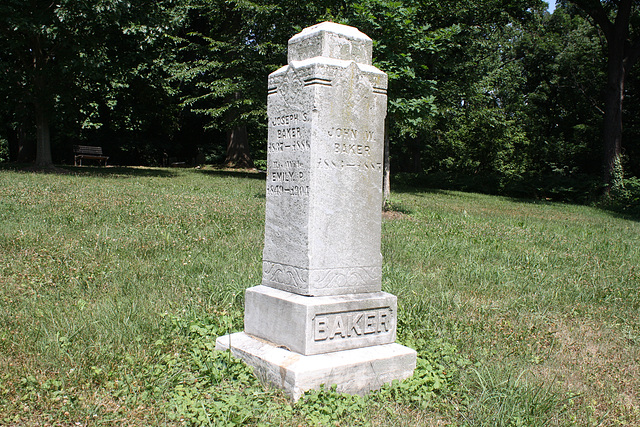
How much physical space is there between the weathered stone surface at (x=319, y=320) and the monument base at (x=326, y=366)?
64mm

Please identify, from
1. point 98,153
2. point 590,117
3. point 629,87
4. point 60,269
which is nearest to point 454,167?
point 590,117

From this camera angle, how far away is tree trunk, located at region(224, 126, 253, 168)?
94.8 ft

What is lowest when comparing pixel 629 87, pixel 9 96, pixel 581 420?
pixel 581 420

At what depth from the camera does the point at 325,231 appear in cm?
404

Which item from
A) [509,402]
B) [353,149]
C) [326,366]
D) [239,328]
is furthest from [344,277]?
[509,402]

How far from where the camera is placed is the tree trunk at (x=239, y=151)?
28.9 m

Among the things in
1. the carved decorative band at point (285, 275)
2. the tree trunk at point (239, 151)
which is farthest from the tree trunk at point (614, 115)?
the carved decorative band at point (285, 275)

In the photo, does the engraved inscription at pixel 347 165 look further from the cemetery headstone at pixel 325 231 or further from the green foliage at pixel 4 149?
the green foliage at pixel 4 149

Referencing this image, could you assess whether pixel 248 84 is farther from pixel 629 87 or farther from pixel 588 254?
pixel 629 87

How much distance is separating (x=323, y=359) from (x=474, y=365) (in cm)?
120

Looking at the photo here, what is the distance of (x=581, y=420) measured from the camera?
3.62m

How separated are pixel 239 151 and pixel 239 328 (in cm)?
2509

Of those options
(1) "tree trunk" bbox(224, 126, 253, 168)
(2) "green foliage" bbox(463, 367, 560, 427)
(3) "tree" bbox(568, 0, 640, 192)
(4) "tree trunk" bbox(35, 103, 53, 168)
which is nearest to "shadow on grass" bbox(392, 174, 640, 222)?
(3) "tree" bbox(568, 0, 640, 192)

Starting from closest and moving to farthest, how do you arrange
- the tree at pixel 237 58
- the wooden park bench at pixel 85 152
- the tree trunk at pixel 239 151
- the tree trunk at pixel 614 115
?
the tree at pixel 237 58
the tree trunk at pixel 614 115
the wooden park bench at pixel 85 152
the tree trunk at pixel 239 151
